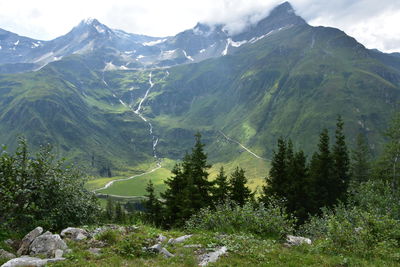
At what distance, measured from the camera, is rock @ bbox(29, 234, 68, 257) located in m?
12.6

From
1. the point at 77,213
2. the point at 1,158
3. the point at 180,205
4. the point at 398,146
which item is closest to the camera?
the point at 1,158

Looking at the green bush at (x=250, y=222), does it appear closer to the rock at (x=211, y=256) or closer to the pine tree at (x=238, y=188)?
the rock at (x=211, y=256)

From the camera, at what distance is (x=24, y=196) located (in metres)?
15.4

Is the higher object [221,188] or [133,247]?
[133,247]

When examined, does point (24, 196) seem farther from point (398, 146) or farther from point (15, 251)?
point (398, 146)

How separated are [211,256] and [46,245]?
7546 mm

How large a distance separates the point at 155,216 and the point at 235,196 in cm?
1513

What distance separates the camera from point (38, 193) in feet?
54.0

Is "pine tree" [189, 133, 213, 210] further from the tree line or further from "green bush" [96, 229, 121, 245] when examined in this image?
"green bush" [96, 229, 121, 245]

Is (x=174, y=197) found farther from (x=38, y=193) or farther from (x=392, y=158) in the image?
(x=392, y=158)

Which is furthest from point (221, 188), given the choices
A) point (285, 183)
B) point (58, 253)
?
point (58, 253)

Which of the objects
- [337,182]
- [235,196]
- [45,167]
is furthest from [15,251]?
[337,182]

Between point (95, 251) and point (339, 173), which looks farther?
point (339, 173)

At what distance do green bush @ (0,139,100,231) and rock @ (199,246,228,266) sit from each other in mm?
9100
